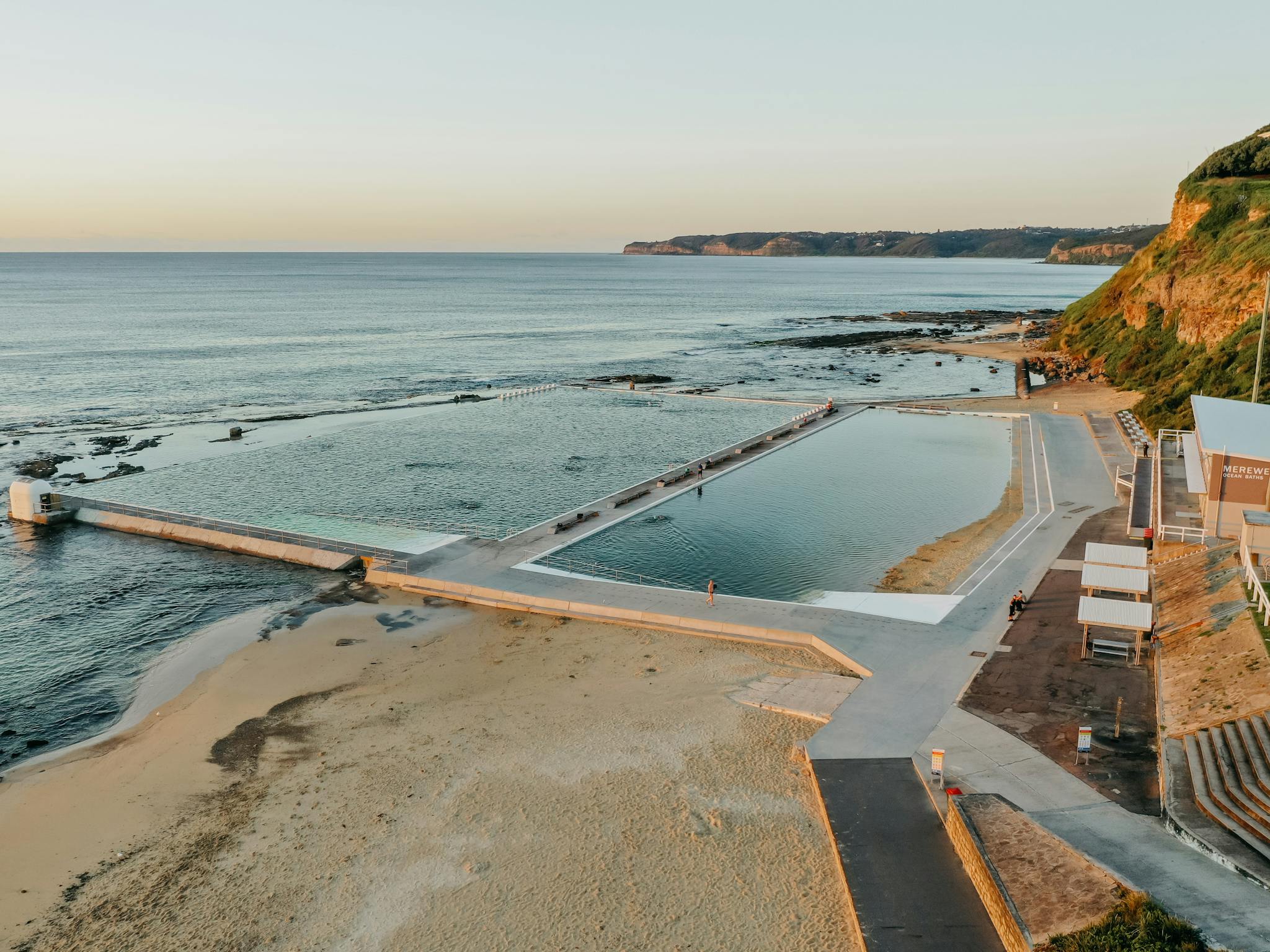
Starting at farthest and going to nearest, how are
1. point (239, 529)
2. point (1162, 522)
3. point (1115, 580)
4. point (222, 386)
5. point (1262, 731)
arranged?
1. point (222, 386)
2. point (239, 529)
3. point (1162, 522)
4. point (1115, 580)
5. point (1262, 731)

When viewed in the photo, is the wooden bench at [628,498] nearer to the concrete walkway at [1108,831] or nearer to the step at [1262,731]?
the concrete walkway at [1108,831]

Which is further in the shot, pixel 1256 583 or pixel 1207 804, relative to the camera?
pixel 1256 583

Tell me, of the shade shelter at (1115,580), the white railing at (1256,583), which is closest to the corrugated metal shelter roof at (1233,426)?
the white railing at (1256,583)

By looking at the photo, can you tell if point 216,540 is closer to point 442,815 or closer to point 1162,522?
point 442,815

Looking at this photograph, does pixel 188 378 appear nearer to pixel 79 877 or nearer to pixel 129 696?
pixel 129 696

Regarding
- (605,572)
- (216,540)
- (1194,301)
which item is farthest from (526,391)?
(1194,301)

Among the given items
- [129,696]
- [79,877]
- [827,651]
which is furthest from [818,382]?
[79,877]
